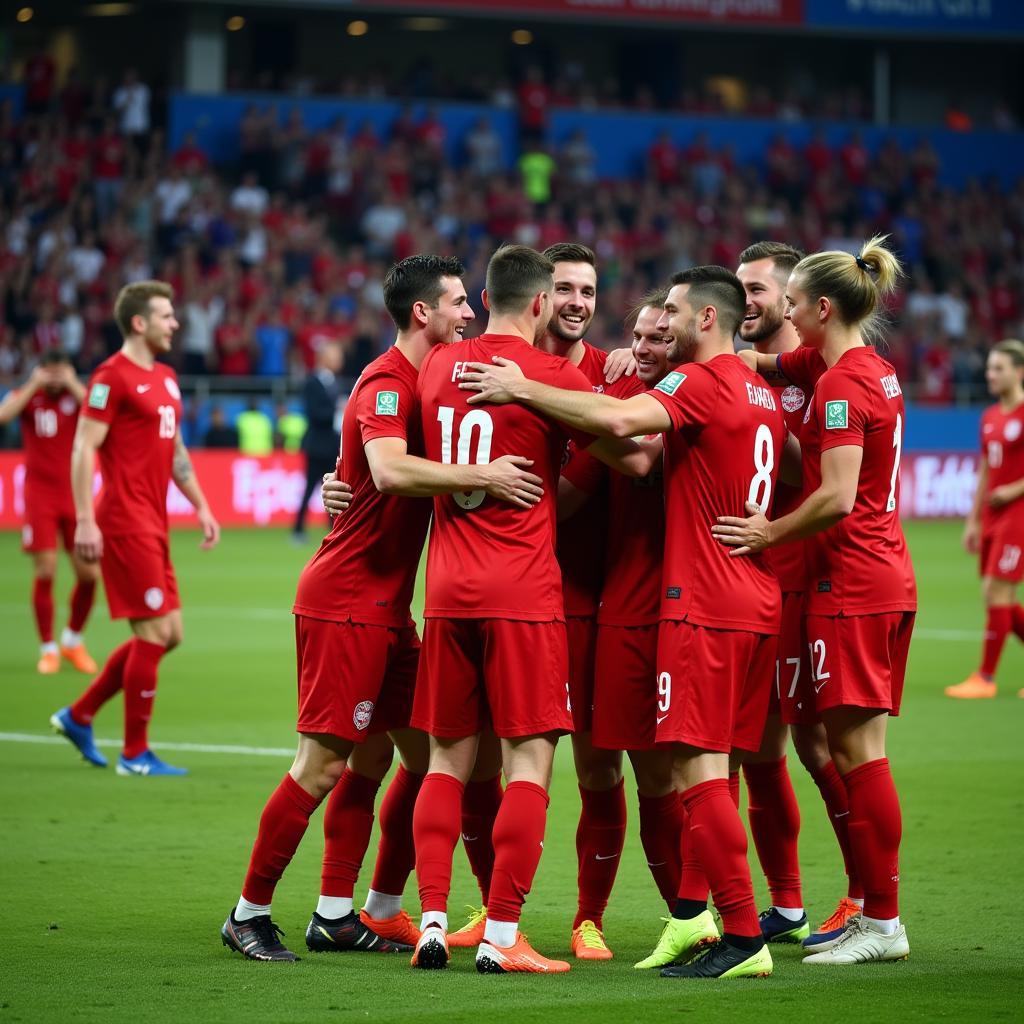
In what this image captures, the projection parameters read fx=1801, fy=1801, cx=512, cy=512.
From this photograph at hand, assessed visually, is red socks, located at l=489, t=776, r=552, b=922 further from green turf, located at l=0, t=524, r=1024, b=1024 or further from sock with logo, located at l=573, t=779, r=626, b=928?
sock with logo, located at l=573, t=779, r=626, b=928

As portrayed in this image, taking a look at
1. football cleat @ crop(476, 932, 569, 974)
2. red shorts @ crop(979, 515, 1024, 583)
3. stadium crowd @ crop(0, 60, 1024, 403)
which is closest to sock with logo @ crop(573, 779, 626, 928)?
football cleat @ crop(476, 932, 569, 974)

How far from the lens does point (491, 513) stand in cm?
582

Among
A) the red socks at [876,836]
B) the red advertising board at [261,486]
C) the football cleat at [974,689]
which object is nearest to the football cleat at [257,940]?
the red socks at [876,836]

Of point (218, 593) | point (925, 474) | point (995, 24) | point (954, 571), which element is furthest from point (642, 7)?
point (218, 593)

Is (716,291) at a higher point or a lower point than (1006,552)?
higher

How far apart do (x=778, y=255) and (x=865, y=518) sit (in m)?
1.18

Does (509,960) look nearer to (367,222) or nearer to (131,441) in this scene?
(131,441)

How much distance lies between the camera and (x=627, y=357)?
6.42 meters

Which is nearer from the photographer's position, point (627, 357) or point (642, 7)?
point (627, 357)

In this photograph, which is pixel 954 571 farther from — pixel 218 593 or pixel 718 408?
pixel 718 408

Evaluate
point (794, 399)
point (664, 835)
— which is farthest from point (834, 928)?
point (794, 399)

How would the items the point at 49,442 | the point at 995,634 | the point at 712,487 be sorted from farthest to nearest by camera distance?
the point at 49,442 → the point at 995,634 → the point at 712,487

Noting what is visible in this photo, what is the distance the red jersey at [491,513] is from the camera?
5746 mm

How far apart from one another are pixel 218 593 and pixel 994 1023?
549 inches
